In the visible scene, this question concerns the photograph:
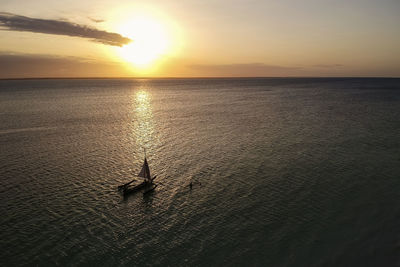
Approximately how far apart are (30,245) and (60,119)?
77.2 meters

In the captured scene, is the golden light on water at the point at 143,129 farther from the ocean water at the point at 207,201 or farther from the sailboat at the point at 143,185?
the sailboat at the point at 143,185

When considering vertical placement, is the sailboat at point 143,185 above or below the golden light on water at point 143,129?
below

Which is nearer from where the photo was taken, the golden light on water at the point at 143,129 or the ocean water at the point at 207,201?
the ocean water at the point at 207,201

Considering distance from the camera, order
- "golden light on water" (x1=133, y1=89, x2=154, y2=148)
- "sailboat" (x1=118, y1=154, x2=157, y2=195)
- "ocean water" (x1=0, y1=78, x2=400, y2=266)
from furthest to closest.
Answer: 1. "golden light on water" (x1=133, y1=89, x2=154, y2=148)
2. "sailboat" (x1=118, y1=154, x2=157, y2=195)
3. "ocean water" (x1=0, y1=78, x2=400, y2=266)

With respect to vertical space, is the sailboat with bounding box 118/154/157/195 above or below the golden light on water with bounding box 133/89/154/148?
below

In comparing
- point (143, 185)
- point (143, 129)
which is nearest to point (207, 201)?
point (143, 185)

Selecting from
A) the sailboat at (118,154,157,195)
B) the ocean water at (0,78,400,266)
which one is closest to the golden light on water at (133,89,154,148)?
the ocean water at (0,78,400,266)

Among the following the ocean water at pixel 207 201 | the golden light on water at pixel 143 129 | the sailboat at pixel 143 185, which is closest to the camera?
the ocean water at pixel 207 201

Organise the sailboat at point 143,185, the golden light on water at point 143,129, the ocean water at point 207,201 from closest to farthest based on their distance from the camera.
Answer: the ocean water at point 207,201
the sailboat at point 143,185
the golden light on water at point 143,129

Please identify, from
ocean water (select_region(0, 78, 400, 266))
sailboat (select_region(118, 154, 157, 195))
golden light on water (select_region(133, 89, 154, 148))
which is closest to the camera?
ocean water (select_region(0, 78, 400, 266))

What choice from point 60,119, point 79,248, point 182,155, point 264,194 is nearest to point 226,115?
point 182,155

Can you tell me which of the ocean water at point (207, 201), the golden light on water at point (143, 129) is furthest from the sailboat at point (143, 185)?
the golden light on water at point (143, 129)

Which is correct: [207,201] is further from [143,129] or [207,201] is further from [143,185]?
[143,129]

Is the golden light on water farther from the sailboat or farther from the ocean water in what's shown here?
the sailboat
